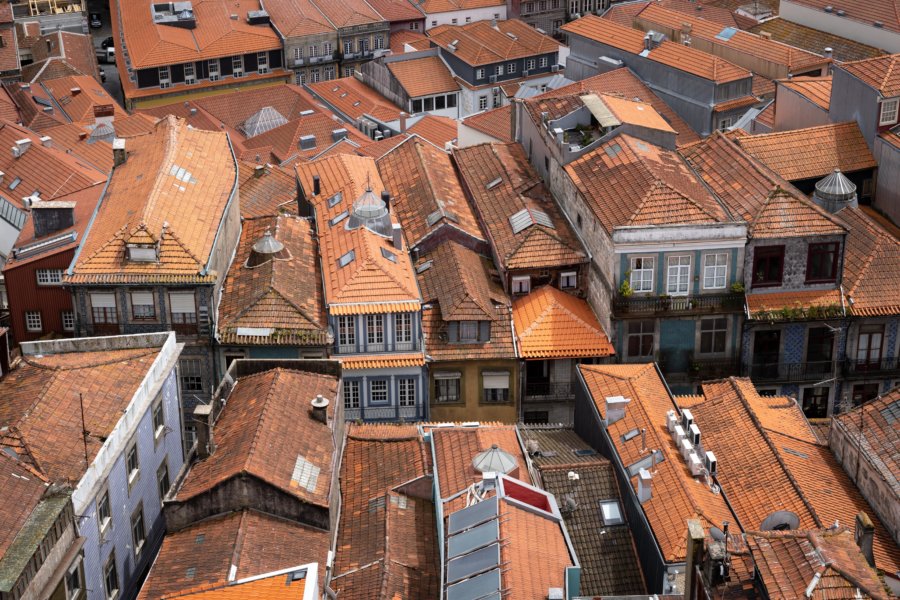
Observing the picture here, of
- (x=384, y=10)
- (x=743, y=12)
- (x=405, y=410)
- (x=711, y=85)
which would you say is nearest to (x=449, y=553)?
(x=405, y=410)

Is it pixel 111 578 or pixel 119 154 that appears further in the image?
pixel 119 154

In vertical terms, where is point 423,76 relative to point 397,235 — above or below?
below

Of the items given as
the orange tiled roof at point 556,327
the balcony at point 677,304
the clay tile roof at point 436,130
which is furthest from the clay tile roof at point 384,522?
the clay tile roof at point 436,130

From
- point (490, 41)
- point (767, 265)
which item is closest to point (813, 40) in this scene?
point (490, 41)

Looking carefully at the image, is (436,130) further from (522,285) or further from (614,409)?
(614,409)

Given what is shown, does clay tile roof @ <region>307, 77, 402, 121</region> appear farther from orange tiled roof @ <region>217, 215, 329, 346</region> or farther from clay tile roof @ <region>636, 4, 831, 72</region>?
orange tiled roof @ <region>217, 215, 329, 346</region>

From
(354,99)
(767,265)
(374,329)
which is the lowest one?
(354,99)
